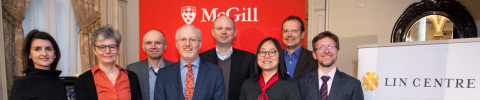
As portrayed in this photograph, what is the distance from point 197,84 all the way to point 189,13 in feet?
7.30

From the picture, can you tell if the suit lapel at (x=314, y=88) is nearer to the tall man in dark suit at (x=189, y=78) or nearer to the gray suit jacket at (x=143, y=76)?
the tall man in dark suit at (x=189, y=78)

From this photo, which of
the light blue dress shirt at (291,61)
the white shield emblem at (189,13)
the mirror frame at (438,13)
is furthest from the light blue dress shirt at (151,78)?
the mirror frame at (438,13)

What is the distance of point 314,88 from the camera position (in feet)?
8.07

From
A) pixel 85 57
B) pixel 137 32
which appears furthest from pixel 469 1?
pixel 85 57

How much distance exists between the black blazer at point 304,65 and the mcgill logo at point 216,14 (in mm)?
1408

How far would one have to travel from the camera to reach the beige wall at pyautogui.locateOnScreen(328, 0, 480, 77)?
4184mm

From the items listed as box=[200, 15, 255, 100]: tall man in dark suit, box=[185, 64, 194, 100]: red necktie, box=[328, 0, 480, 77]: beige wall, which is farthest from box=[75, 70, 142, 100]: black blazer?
box=[328, 0, 480, 77]: beige wall

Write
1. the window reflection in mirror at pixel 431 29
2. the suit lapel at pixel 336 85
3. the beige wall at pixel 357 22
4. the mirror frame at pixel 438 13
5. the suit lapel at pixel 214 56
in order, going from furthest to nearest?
the beige wall at pixel 357 22, the window reflection in mirror at pixel 431 29, the mirror frame at pixel 438 13, the suit lapel at pixel 214 56, the suit lapel at pixel 336 85

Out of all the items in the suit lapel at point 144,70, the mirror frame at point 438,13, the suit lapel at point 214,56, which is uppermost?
the mirror frame at point 438,13

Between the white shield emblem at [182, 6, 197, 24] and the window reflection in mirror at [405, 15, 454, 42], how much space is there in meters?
3.49

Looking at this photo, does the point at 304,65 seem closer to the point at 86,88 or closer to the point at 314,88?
the point at 314,88

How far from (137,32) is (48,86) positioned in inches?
91.8

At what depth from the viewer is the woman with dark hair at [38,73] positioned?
7.15 ft

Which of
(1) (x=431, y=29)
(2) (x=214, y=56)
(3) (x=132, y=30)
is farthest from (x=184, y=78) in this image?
(1) (x=431, y=29)
